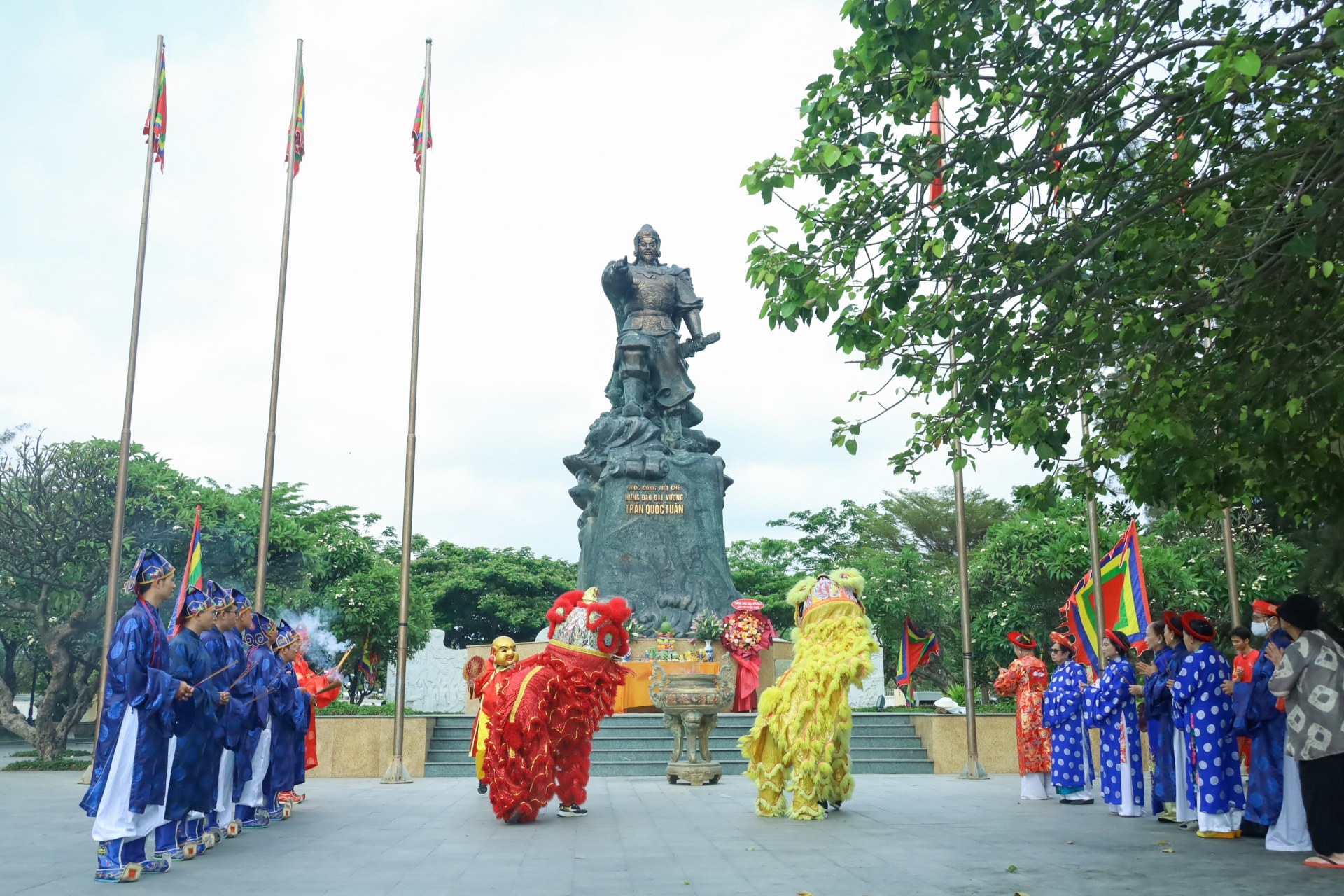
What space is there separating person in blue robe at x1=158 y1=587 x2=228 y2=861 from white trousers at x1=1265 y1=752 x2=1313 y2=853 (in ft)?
24.4

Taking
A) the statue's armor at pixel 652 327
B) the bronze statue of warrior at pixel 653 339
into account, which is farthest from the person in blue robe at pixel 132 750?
the statue's armor at pixel 652 327

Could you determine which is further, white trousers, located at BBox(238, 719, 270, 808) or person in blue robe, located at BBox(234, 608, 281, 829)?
white trousers, located at BBox(238, 719, 270, 808)

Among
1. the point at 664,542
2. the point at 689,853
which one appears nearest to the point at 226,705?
the point at 689,853

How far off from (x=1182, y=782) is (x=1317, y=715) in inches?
87.0

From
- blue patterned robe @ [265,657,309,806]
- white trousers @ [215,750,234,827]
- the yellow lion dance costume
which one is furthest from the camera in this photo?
blue patterned robe @ [265,657,309,806]

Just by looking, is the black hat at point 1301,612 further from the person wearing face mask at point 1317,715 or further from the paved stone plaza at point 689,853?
the paved stone plaza at point 689,853

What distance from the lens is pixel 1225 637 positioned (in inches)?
875

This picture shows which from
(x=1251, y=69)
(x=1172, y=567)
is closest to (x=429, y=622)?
(x=1172, y=567)

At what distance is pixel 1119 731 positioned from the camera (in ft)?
33.0

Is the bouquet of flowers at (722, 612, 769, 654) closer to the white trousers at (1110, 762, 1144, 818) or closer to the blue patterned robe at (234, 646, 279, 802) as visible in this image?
the white trousers at (1110, 762, 1144, 818)

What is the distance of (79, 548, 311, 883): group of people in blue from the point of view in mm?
6531

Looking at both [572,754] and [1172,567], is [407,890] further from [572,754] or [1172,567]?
[1172,567]

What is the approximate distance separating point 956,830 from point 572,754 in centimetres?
341

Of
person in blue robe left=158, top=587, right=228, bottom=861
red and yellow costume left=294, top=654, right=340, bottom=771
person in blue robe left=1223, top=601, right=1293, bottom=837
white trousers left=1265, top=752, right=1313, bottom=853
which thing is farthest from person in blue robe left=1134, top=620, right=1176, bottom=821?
red and yellow costume left=294, top=654, right=340, bottom=771
